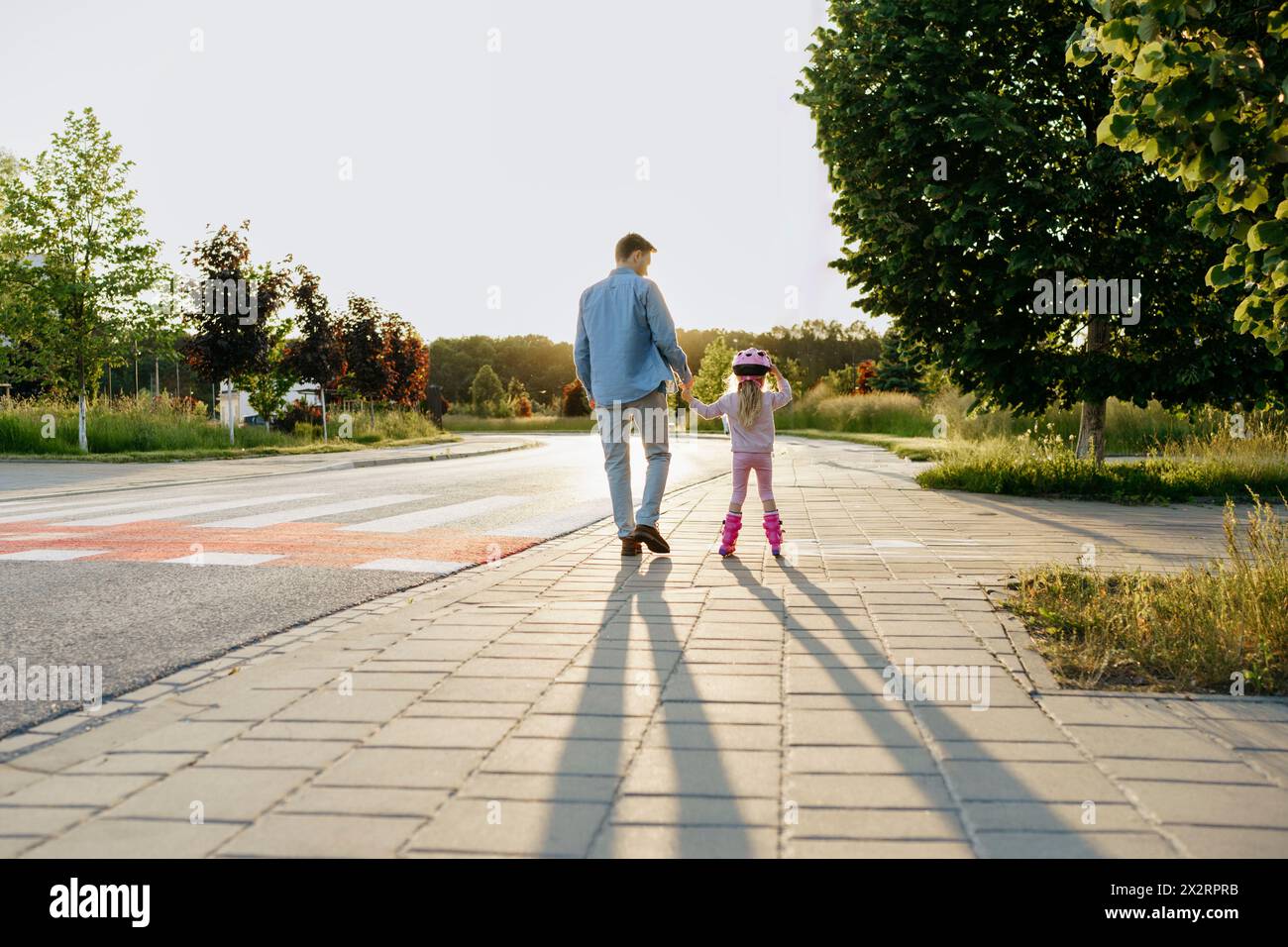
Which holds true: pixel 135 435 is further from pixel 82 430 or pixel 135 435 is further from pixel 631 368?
pixel 631 368

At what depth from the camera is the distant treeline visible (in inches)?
3807

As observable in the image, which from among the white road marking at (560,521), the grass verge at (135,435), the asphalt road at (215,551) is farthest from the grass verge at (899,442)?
the grass verge at (135,435)

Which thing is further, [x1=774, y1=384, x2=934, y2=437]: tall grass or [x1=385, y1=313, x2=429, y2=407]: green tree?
[x1=385, y1=313, x2=429, y2=407]: green tree

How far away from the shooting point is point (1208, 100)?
3.65m

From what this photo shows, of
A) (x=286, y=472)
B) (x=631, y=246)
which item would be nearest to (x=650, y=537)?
(x=631, y=246)

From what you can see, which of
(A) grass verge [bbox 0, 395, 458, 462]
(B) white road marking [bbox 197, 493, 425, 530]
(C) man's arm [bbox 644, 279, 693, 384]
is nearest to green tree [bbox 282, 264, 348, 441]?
(A) grass verge [bbox 0, 395, 458, 462]

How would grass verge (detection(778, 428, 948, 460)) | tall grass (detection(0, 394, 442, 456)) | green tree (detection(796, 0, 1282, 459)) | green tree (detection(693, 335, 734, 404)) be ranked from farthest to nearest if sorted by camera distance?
green tree (detection(693, 335, 734, 404)) < tall grass (detection(0, 394, 442, 456)) < grass verge (detection(778, 428, 948, 460)) < green tree (detection(796, 0, 1282, 459))

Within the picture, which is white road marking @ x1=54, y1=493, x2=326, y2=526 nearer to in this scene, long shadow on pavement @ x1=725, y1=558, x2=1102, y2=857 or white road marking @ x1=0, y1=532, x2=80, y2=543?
white road marking @ x1=0, y1=532, x2=80, y2=543

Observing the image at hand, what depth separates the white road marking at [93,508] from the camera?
10018mm

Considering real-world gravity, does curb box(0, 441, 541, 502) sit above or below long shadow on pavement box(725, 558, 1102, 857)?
below

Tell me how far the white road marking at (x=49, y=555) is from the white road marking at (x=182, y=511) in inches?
76.6

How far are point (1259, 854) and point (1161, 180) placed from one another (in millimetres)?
10854

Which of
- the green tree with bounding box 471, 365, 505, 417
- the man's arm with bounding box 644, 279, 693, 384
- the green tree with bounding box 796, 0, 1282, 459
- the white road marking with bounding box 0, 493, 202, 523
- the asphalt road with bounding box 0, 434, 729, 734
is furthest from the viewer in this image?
the green tree with bounding box 471, 365, 505, 417

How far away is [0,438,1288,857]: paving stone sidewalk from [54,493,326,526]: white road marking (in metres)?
5.58
